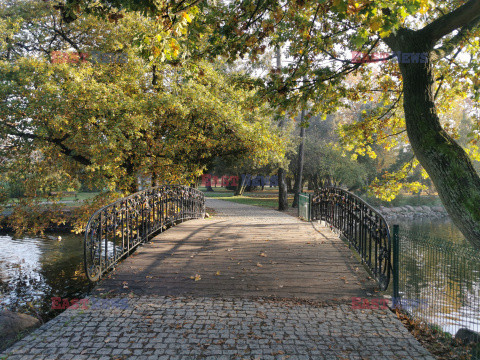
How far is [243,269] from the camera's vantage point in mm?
6723

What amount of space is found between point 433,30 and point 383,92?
15.0ft

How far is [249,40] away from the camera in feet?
23.1

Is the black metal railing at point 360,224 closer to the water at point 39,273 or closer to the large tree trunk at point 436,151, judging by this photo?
the large tree trunk at point 436,151

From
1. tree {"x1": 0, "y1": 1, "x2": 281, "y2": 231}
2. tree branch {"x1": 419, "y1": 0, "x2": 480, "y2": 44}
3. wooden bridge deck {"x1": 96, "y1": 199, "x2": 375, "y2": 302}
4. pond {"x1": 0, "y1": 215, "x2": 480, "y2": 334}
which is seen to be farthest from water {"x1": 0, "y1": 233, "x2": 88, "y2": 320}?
tree branch {"x1": 419, "y1": 0, "x2": 480, "y2": 44}

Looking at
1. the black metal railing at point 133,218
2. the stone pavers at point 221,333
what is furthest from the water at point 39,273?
the stone pavers at point 221,333

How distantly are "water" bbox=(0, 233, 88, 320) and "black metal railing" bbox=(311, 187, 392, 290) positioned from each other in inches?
257

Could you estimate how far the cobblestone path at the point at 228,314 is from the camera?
151 inches

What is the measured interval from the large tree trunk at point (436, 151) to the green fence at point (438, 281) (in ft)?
1.52

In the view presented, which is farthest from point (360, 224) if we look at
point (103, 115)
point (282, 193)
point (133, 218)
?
point (282, 193)

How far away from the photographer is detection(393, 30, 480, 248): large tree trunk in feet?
15.0

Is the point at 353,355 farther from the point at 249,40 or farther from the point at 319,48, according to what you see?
the point at 319,48

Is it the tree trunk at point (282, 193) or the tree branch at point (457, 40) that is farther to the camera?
the tree trunk at point (282, 193)

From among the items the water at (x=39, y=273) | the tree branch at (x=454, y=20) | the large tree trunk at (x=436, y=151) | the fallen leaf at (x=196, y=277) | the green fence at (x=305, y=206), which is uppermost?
the tree branch at (x=454, y=20)

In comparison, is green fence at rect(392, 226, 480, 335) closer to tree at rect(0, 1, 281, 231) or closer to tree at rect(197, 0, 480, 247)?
tree at rect(197, 0, 480, 247)
